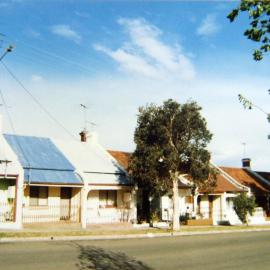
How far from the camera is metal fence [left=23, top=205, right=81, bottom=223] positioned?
83.4 ft

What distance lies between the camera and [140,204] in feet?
105

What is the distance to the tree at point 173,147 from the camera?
2712cm

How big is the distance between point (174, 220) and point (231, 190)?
35.9ft

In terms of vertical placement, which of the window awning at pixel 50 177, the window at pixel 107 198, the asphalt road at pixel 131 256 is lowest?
the asphalt road at pixel 131 256

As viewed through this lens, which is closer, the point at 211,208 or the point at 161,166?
the point at 161,166

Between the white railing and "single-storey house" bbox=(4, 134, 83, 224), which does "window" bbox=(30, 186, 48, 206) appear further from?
the white railing

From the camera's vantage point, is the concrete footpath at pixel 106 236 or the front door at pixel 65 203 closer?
the concrete footpath at pixel 106 236

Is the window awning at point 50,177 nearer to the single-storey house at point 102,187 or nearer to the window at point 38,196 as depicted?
the single-storey house at point 102,187

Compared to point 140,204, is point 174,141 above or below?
above

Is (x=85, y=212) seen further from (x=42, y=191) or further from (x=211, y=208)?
(x=211, y=208)

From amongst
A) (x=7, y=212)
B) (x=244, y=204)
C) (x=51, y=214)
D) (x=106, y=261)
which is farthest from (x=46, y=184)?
(x=244, y=204)

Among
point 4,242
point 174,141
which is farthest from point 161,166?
point 4,242

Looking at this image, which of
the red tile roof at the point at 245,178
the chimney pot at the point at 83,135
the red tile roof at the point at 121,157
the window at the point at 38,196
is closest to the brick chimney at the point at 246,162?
the red tile roof at the point at 245,178

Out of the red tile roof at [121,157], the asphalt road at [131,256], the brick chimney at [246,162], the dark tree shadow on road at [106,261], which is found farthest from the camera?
the brick chimney at [246,162]
